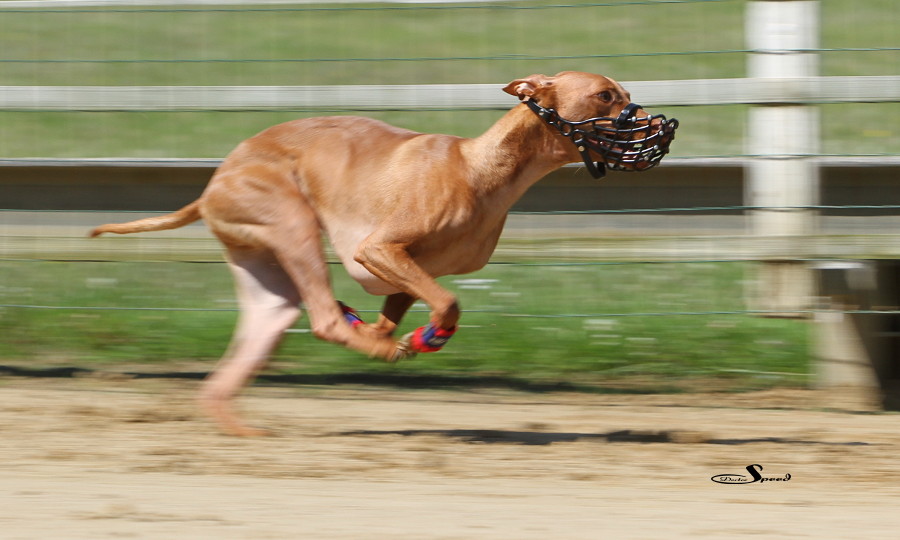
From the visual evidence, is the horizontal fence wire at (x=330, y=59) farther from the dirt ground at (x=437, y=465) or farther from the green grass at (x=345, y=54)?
the dirt ground at (x=437, y=465)

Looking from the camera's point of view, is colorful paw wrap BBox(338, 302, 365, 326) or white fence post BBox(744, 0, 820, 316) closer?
colorful paw wrap BBox(338, 302, 365, 326)

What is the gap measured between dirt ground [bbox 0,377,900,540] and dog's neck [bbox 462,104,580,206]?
1007mm

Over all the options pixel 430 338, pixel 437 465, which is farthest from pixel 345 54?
pixel 437 465

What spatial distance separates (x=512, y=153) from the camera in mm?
4371

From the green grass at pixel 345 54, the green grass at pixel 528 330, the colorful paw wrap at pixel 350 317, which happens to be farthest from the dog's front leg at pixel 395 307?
the green grass at pixel 345 54

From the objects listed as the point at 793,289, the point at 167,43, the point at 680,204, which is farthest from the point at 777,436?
the point at 167,43

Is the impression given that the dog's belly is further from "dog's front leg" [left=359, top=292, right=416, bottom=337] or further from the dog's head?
the dog's head

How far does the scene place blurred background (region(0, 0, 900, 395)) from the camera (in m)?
5.47

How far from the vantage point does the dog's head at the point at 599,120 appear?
419cm

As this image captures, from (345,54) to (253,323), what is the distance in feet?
7.36

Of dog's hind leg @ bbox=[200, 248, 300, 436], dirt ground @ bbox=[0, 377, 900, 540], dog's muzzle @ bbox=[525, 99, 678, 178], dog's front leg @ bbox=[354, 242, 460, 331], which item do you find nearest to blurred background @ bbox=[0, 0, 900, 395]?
dirt ground @ bbox=[0, 377, 900, 540]

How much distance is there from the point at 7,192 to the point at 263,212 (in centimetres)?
252

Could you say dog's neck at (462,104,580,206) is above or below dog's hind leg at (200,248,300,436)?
above

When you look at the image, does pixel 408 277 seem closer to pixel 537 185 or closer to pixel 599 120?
pixel 599 120
